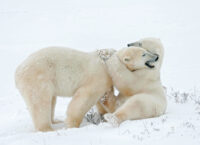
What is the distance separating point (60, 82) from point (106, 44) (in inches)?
469

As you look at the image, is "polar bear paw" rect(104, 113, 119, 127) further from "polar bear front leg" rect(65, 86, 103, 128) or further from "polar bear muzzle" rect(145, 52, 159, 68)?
"polar bear muzzle" rect(145, 52, 159, 68)

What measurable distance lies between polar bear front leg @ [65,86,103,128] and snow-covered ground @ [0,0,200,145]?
1.74 feet

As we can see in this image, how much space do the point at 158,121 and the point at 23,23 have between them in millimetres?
18978

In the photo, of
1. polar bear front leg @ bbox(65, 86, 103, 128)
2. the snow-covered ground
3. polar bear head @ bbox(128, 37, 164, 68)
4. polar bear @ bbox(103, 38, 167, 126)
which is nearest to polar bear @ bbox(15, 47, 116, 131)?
polar bear front leg @ bbox(65, 86, 103, 128)

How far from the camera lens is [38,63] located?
514 cm

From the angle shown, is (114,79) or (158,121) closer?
(158,121)

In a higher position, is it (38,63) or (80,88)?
(38,63)

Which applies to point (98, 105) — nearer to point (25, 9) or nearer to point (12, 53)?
point (12, 53)

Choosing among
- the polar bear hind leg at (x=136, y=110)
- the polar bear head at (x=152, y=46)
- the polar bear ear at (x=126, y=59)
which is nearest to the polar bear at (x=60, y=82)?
the polar bear ear at (x=126, y=59)

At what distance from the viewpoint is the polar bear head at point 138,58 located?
17.9 ft

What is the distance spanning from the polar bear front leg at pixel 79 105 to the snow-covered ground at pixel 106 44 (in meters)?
0.53

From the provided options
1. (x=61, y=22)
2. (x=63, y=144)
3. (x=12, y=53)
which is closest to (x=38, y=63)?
(x=63, y=144)

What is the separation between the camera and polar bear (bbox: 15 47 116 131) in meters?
5.00

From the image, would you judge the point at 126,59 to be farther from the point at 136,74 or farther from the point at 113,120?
the point at 113,120
